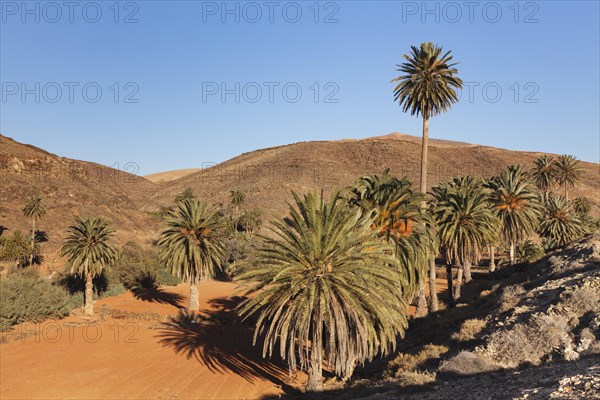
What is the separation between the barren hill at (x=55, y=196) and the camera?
57312mm

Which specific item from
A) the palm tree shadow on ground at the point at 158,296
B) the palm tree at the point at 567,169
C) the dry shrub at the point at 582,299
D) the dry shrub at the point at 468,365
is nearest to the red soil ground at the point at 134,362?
the palm tree shadow on ground at the point at 158,296

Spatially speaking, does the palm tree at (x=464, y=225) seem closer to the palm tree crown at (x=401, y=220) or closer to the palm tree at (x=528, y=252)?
the palm tree crown at (x=401, y=220)

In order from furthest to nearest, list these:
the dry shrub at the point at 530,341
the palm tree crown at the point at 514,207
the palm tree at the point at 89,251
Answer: the palm tree crown at the point at 514,207
the palm tree at the point at 89,251
the dry shrub at the point at 530,341

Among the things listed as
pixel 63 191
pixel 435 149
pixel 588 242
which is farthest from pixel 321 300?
pixel 435 149

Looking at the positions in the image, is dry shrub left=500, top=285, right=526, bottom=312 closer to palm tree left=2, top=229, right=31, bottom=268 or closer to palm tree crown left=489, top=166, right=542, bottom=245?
palm tree crown left=489, top=166, right=542, bottom=245

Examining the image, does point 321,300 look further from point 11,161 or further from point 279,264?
point 11,161

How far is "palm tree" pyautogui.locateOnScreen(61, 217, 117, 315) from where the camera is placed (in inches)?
1201

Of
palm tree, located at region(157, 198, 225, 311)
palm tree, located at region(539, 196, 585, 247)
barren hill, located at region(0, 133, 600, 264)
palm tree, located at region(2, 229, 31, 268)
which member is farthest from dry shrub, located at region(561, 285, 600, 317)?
palm tree, located at region(2, 229, 31, 268)

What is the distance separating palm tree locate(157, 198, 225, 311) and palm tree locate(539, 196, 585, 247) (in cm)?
3226

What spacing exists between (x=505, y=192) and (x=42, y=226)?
5493 centimetres

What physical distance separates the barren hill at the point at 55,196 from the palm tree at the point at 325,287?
44.9 m

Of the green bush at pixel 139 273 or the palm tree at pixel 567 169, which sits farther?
the palm tree at pixel 567 169

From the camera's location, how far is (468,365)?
45.1 feet

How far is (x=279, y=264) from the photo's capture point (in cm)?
1530
